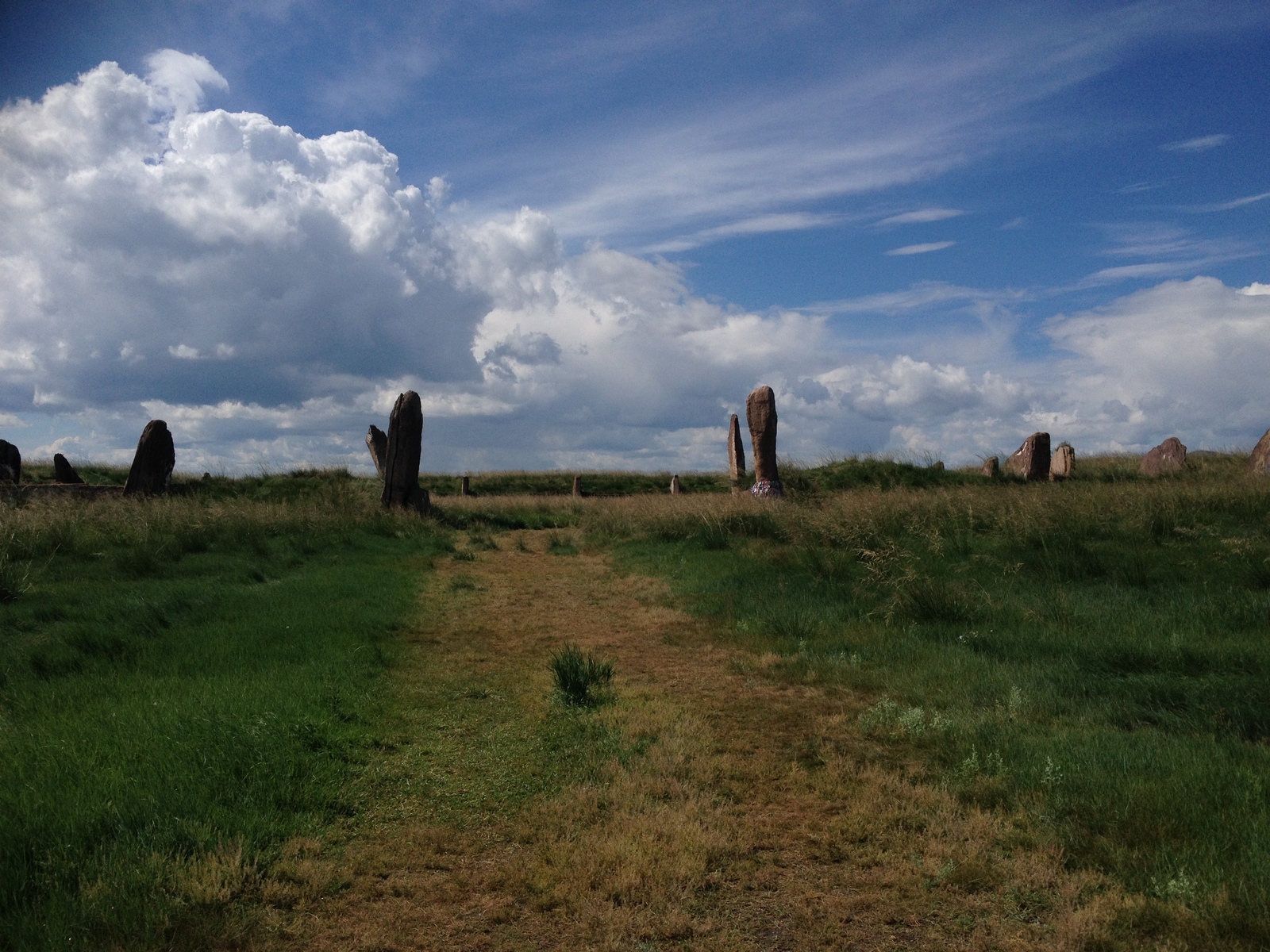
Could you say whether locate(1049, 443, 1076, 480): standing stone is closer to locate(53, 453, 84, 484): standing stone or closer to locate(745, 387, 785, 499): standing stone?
locate(745, 387, 785, 499): standing stone

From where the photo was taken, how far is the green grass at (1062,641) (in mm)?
3508

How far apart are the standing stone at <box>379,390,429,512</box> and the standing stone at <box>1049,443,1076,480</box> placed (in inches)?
683

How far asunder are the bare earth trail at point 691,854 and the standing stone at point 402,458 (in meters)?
14.0

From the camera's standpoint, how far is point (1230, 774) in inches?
151

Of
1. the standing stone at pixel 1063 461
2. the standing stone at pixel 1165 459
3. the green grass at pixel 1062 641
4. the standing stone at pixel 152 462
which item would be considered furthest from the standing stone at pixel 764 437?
the standing stone at pixel 152 462

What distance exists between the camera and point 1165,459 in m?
22.1

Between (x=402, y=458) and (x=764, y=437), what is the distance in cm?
890

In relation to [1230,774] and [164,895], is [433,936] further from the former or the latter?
[1230,774]

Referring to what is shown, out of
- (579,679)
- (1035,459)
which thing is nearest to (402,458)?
(579,679)

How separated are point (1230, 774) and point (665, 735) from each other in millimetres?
2984

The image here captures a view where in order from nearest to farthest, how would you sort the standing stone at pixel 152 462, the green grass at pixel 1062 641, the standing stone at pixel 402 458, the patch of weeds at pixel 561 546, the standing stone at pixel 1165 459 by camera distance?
the green grass at pixel 1062 641, the patch of weeds at pixel 561 546, the standing stone at pixel 152 462, the standing stone at pixel 402 458, the standing stone at pixel 1165 459

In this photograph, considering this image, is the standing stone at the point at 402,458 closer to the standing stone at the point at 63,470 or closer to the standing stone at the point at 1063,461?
the standing stone at the point at 63,470

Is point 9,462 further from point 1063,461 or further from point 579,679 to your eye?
point 1063,461

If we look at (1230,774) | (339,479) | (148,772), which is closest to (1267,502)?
(1230,774)
